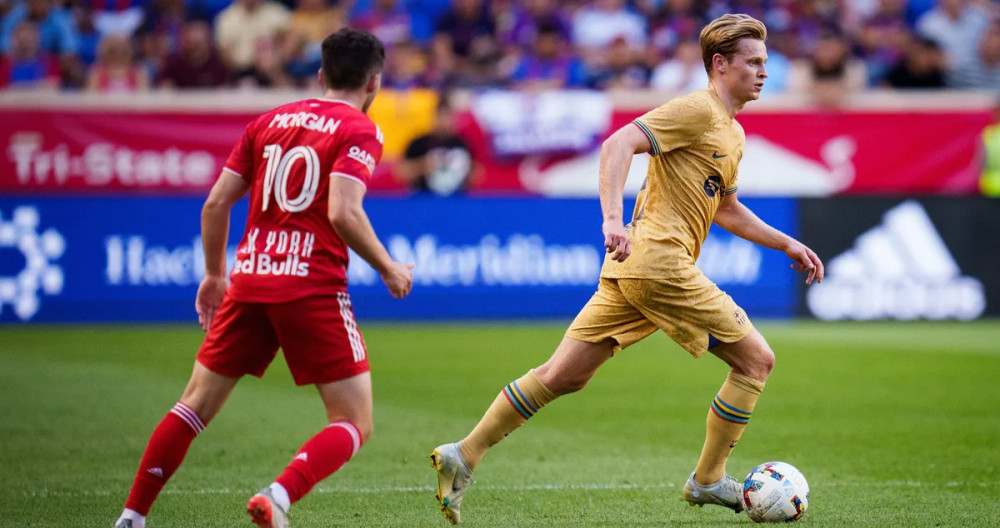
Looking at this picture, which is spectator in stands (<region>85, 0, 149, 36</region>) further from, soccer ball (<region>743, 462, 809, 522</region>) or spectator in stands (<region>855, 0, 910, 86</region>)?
soccer ball (<region>743, 462, 809, 522</region>)

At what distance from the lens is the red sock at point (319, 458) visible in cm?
484

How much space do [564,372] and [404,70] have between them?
12714 mm

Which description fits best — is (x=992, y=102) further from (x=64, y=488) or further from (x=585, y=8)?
(x=64, y=488)

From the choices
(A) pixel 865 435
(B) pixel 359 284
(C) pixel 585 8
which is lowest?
(B) pixel 359 284

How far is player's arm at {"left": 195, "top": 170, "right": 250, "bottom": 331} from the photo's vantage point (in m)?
5.18

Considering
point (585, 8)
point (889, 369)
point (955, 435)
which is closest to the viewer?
point (955, 435)

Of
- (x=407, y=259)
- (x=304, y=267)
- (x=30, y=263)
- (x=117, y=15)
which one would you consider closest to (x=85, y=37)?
(x=117, y=15)

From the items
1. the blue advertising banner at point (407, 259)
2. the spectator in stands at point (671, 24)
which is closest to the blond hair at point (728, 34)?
the blue advertising banner at point (407, 259)

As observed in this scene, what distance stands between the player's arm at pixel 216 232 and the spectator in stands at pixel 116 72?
13.1 m

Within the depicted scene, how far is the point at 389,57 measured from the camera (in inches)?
732

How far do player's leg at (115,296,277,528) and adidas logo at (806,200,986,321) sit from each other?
11.9 m

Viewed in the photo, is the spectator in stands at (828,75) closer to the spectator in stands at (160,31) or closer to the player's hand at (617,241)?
the spectator in stands at (160,31)

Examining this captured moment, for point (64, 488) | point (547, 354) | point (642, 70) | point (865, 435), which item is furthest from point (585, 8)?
point (64, 488)

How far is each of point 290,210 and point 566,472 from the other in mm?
2737
